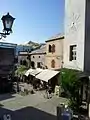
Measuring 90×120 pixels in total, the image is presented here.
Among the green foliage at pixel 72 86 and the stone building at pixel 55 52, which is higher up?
the stone building at pixel 55 52

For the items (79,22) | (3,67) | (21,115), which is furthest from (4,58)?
(79,22)

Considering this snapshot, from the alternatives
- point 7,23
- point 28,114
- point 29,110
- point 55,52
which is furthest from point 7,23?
point 55,52

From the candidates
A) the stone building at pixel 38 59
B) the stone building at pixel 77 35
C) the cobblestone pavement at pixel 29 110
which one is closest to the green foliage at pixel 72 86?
the stone building at pixel 77 35

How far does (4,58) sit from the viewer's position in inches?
324

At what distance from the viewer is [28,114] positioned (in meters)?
16.4

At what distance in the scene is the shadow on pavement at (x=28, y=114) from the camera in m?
15.7

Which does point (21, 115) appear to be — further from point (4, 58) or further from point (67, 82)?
point (4, 58)

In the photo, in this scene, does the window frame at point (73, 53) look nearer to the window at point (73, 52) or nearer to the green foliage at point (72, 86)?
the window at point (73, 52)

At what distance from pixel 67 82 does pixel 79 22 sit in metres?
5.16

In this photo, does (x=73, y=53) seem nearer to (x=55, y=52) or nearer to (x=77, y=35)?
(x=77, y=35)

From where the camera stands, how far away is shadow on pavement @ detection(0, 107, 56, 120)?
15.7 meters

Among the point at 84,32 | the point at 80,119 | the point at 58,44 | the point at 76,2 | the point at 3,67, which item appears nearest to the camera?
the point at 3,67

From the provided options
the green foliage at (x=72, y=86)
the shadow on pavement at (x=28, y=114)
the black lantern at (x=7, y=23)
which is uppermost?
the black lantern at (x=7, y=23)

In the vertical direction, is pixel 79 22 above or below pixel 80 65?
above
